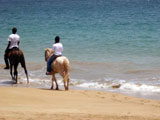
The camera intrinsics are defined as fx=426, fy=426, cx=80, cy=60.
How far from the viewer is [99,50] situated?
73.9 ft

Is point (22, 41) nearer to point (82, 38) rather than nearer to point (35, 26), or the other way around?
point (82, 38)

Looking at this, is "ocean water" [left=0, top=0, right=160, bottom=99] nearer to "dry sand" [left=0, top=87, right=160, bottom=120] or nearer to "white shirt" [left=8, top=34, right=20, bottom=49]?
"white shirt" [left=8, top=34, right=20, bottom=49]

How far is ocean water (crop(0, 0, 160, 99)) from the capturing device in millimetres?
15484

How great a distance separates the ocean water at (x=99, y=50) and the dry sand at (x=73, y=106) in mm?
1791

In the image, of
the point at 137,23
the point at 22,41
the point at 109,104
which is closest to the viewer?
the point at 109,104

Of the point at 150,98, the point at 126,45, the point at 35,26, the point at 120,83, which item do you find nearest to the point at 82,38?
the point at 126,45

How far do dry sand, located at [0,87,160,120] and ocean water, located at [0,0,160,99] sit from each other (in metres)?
1.79

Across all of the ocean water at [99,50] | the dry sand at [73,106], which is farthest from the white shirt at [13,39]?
the dry sand at [73,106]

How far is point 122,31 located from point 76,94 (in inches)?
674

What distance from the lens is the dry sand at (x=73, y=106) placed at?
9.20m

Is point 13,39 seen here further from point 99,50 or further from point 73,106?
point 99,50

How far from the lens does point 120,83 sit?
1513 centimetres

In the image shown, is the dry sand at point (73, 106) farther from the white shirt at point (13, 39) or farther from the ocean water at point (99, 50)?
the white shirt at point (13, 39)

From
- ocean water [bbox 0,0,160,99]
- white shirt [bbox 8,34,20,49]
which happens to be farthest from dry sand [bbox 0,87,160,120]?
white shirt [bbox 8,34,20,49]
